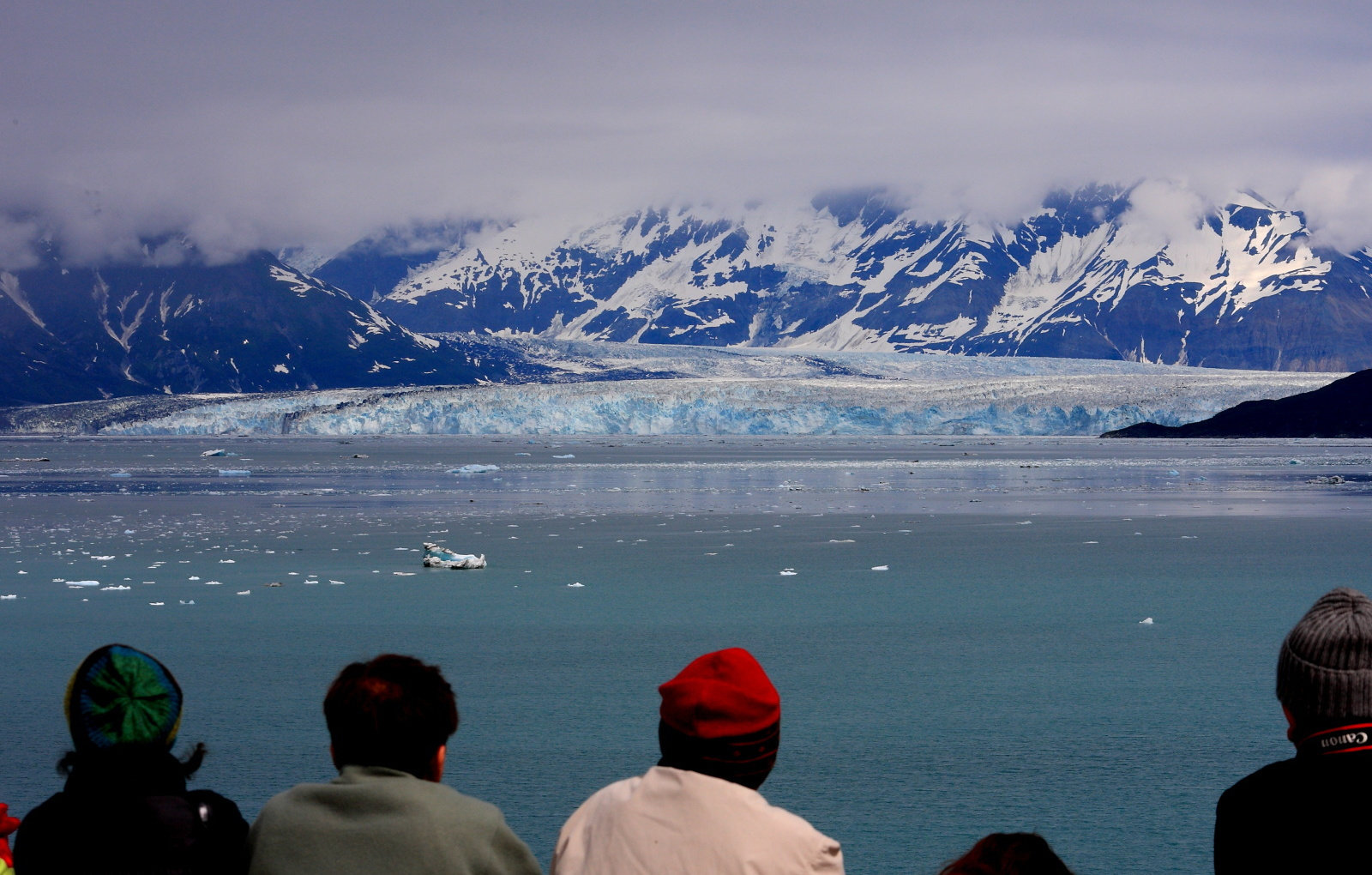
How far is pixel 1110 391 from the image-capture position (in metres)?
49.9

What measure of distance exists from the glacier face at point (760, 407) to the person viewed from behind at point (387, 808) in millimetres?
48040

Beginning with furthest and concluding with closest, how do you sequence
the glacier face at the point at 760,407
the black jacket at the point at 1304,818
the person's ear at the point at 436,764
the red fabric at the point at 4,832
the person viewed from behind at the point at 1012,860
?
the glacier face at the point at 760,407, the red fabric at the point at 4,832, the person's ear at the point at 436,764, the black jacket at the point at 1304,818, the person viewed from behind at the point at 1012,860

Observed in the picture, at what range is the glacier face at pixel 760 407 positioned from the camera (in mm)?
49562

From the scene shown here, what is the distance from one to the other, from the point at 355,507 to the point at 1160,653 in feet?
43.1

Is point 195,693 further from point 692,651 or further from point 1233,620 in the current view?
point 1233,620

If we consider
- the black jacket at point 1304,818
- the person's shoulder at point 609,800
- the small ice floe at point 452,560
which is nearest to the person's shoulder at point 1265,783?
the black jacket at point 1304,818

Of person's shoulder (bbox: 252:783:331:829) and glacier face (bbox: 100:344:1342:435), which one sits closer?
person's shoulder (bbox: 252:783:331:829)

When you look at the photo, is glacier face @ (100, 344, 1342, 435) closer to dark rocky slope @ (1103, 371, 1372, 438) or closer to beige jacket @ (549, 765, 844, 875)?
dark rocky slope @ (1103, 371, 1372, 438)


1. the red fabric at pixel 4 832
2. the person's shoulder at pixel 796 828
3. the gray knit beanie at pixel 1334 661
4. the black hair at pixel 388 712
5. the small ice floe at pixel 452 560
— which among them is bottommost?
the small ice floe at pixel 452 560

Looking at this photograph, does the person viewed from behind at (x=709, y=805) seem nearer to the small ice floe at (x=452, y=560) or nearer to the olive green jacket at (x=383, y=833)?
the olive green jacket at (x=383, y=833)

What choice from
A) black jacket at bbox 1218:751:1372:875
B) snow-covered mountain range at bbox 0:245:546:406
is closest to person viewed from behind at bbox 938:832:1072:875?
black jacket at bbox 1218:751:1372:875

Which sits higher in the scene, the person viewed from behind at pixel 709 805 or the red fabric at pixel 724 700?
the red fabric at pixel 724 700

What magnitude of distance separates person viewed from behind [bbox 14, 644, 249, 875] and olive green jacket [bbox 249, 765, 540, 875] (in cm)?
11

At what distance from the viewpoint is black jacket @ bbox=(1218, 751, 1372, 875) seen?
1836 mm
